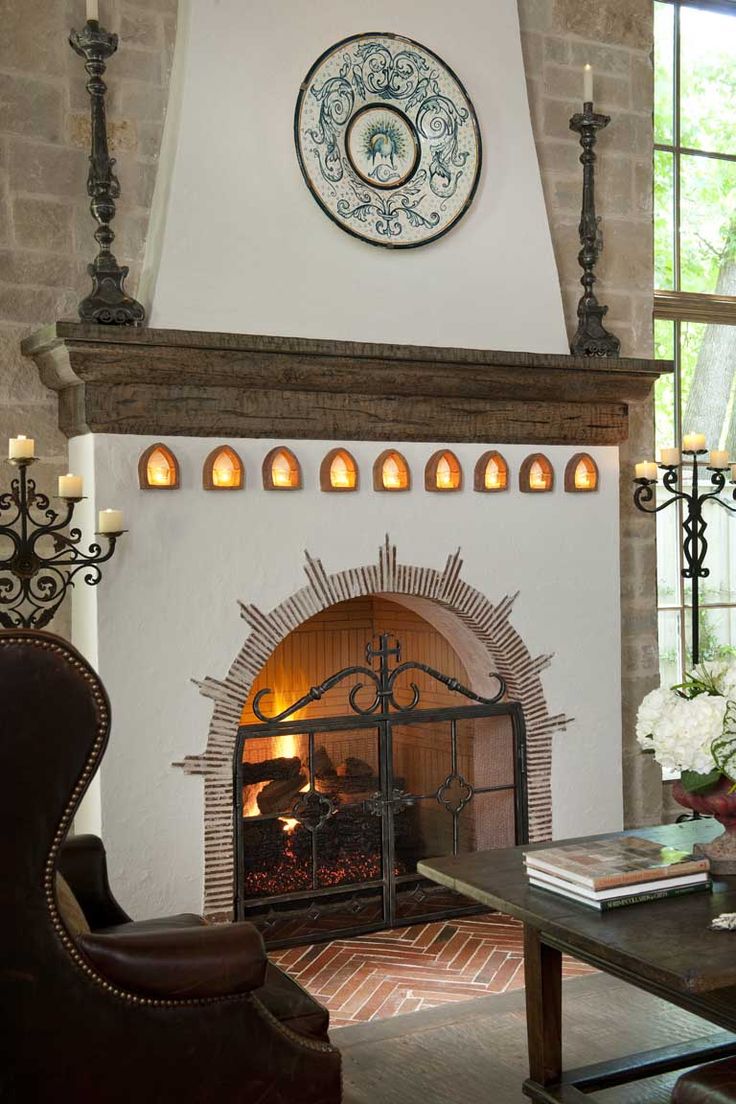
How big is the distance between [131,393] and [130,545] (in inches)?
19.7

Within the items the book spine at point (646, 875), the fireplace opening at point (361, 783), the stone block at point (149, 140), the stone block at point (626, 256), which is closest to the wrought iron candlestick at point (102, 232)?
the stone block at point (149, 140)

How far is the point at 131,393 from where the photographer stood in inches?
163

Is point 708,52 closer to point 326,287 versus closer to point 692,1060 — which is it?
point 326,287

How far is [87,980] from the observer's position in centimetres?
242

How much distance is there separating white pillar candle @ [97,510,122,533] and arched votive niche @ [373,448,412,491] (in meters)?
1.06

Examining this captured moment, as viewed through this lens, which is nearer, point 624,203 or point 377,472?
point 377,472

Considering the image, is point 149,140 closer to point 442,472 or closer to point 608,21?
point 442,472

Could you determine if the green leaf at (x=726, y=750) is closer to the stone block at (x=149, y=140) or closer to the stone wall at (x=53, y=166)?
the stone wall at (x=53, y=166)

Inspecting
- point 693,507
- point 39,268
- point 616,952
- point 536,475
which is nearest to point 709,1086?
point 616,952

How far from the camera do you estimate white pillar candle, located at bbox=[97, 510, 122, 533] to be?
3887mm

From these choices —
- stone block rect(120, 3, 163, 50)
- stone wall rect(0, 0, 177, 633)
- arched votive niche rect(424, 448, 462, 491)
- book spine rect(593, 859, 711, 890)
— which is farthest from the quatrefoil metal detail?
stone block rect(120, 3, 163, 50)

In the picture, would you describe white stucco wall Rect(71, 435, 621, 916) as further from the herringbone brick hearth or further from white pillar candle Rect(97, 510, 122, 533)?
the herringbone brick hearth

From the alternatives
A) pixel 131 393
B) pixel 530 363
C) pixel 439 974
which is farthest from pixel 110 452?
pixel 439 974

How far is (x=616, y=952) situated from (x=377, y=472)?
230 centimetres
